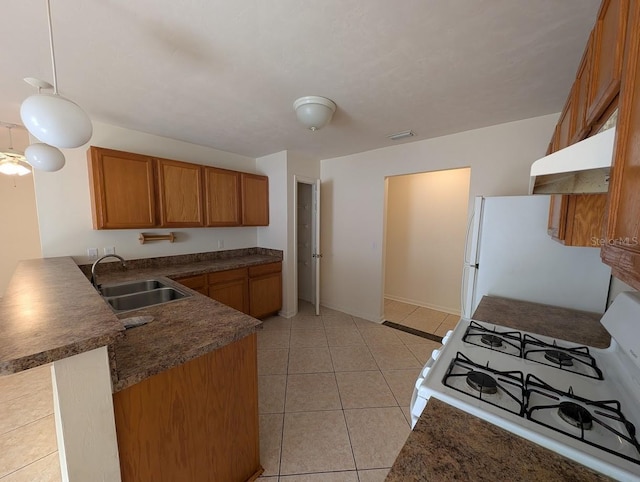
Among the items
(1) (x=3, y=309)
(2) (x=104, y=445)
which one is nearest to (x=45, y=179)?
(1) (x=3, y=309)

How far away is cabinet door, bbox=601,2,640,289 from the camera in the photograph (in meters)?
0.48

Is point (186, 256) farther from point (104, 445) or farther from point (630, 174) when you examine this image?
point (630, 174)

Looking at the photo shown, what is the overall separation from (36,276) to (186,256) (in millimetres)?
1603

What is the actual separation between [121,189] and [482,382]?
3245mm

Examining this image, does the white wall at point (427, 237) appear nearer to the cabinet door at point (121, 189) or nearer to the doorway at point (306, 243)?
the doorway at point (306, 243)

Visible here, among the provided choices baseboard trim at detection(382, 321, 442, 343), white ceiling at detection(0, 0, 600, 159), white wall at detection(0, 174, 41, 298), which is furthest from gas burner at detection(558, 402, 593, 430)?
white wall at detection(0, 174, 41, 298)

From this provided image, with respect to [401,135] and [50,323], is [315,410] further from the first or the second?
[401,135]

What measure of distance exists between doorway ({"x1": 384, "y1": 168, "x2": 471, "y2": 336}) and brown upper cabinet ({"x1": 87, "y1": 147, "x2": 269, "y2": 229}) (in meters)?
2.11

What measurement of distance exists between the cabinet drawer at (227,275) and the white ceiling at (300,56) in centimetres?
172

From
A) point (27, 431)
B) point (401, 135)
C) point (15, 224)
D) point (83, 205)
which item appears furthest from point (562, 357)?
point (15, 224)

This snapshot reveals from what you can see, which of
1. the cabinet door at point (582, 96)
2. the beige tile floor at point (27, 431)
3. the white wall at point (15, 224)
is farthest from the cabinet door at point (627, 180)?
the white wall at point (15, 224)

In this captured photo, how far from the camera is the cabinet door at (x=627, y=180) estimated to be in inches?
19.1

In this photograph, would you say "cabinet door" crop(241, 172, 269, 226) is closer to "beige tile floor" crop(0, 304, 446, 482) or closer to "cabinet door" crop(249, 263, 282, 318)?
"cabinet door" crop(249, 263, 282, 318)

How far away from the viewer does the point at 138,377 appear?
89cm
